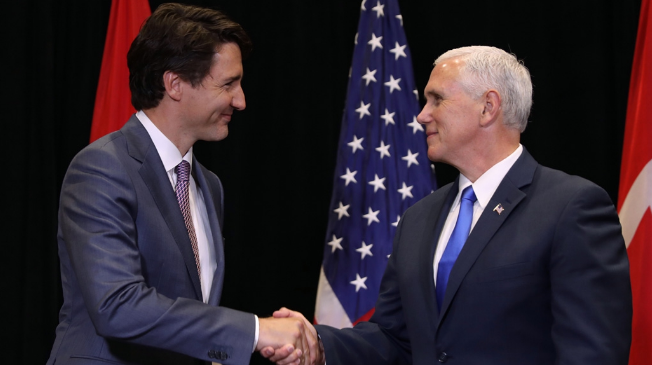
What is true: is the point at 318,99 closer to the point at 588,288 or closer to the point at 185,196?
the point at 185,196

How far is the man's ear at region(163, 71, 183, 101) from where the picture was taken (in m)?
2.39

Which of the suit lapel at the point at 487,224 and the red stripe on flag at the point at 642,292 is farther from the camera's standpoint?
the red stripe on flag at the point at 642,292

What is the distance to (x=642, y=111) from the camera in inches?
140

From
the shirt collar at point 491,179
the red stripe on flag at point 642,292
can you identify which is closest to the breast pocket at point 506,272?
the shirt collar at point 491,179

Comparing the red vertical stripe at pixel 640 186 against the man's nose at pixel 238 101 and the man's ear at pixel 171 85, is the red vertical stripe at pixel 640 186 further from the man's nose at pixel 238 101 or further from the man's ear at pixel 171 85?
the man's ear at pixel 171 85

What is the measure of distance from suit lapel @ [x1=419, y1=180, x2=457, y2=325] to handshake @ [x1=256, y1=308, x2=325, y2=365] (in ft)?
1.60

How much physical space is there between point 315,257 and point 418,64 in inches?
55.8

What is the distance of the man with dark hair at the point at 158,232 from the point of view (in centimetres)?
198

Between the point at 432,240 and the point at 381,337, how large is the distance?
521 mm

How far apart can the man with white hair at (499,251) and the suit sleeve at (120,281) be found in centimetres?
61

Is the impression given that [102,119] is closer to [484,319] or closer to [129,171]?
[129,171]

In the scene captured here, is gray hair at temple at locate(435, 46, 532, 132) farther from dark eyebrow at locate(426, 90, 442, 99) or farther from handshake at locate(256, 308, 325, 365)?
handshake at locate(256, 308, 325, 365)

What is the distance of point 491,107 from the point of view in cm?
230

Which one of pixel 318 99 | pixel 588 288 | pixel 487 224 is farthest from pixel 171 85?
pixel 318 99
